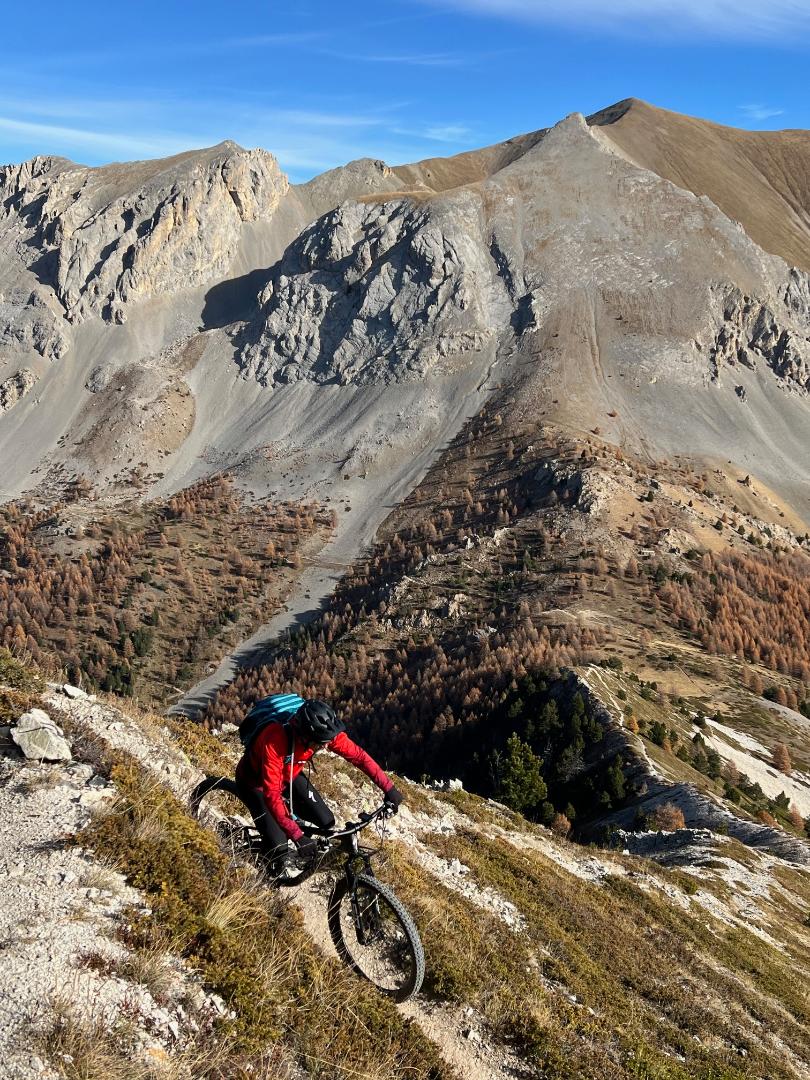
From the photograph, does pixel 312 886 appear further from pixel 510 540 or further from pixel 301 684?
pixel 510 540

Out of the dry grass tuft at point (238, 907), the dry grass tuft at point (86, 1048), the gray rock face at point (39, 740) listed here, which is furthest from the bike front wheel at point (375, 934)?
the gray rock face at point (39, 740)

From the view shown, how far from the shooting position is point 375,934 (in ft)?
28.2

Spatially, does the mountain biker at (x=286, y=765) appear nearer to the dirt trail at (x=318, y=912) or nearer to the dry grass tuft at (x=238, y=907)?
the dry grass tuft at (x=238, y=907)

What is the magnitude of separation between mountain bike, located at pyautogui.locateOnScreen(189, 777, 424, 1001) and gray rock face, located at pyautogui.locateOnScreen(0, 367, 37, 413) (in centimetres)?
16910

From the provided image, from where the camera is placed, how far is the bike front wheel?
8320mm

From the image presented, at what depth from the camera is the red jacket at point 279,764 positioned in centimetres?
866

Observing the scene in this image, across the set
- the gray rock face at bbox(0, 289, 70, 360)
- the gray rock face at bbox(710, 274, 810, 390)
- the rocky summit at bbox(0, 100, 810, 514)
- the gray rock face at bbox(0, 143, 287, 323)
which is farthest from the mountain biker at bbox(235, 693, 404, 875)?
the gray rock face at bbox(0, 143, 287, 323)

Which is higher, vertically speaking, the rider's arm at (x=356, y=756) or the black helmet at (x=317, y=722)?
the black helmet at (x=317, y=722)

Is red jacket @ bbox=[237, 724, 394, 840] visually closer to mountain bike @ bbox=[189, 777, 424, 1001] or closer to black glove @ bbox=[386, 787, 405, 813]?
black glove @ bbox=[386, 787, 405, 813]

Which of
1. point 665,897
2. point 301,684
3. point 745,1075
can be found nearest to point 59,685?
point 745,1075

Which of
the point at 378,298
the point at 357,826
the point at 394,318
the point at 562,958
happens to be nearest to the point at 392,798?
the point at 357,826

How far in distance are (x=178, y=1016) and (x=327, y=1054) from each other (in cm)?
146

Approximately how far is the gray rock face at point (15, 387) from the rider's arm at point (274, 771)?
553 feet

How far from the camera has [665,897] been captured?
63.0ft
